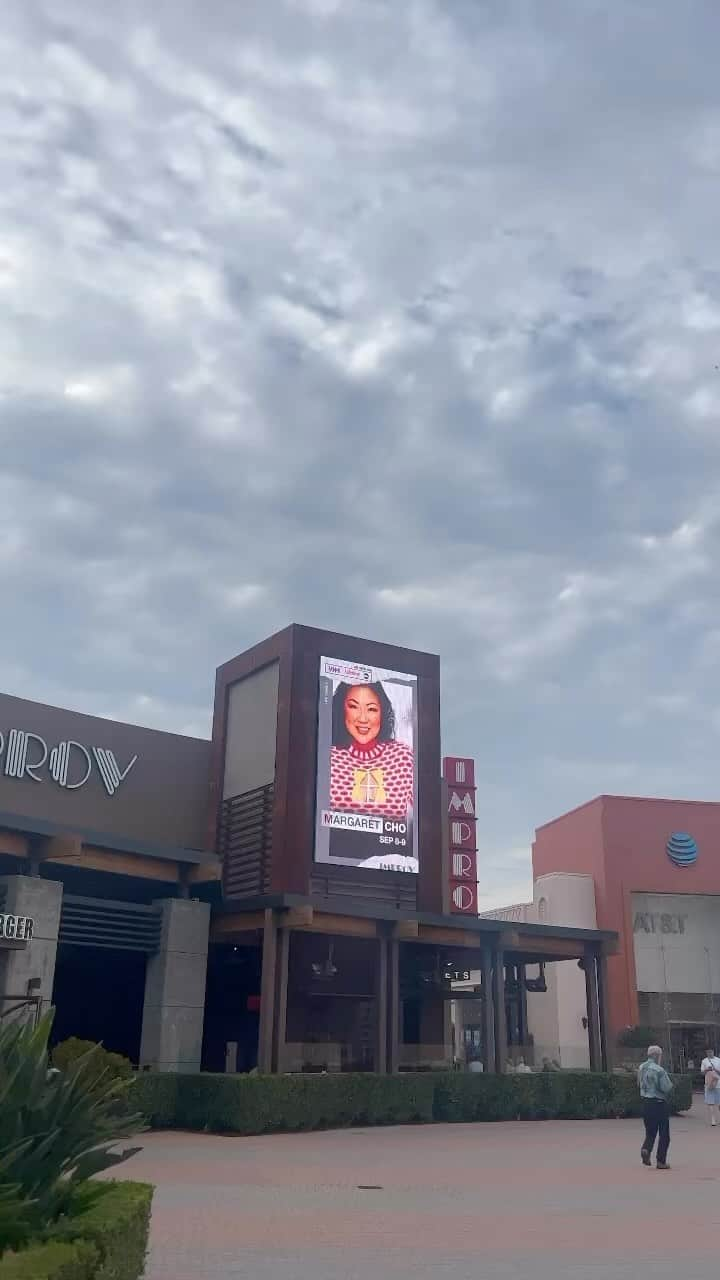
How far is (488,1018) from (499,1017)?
0.31 meters

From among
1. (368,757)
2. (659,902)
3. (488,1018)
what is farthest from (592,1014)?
(659,902)

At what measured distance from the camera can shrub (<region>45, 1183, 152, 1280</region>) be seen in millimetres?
6422

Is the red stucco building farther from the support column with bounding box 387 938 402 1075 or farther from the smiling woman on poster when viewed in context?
the support column with bounding box 387 938 402 1075

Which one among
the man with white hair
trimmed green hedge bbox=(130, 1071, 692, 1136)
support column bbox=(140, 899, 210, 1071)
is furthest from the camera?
support column bbox=(140, 899, 210, 1071)

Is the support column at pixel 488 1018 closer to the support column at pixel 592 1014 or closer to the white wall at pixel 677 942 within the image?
the support column at pixel 592 1014

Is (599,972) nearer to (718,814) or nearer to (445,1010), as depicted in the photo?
(445,1010)

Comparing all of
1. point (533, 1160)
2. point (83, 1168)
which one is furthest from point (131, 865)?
point (83, 1168)

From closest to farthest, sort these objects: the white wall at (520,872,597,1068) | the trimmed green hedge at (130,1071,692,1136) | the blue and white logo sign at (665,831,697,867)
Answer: the trimmed green hedge at (130,1071,692,1136), the white wall at (520,872,597,1068), the blue and white logo sign at (665,831,697,867)

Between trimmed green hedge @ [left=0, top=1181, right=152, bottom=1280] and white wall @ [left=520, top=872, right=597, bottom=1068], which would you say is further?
white wall @ [left=520, top=872, right=597, bottom=1068]

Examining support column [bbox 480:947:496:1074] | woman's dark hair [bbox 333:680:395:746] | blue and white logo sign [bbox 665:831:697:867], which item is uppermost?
woman's dark hair [bbox 333:680:395:746]

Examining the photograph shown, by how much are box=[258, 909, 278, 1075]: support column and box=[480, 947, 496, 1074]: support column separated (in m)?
6.37

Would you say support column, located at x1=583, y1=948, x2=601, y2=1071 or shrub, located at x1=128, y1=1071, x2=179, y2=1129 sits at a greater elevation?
support column, located at x1=583, y1=948, x2=601, y2=1071

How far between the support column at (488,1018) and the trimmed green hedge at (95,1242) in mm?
22988

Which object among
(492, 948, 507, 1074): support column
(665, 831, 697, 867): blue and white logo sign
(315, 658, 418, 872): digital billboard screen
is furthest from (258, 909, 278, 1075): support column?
(665, 831, 697, 867): blue and white logo sign
